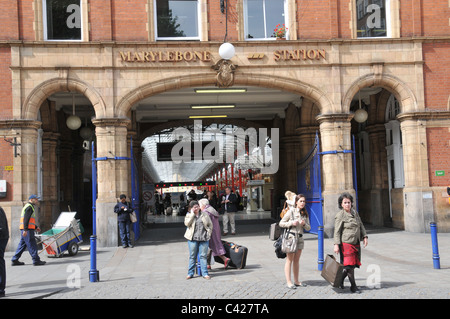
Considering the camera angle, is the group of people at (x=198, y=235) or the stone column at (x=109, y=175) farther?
the stone column at (x=109, y=175)

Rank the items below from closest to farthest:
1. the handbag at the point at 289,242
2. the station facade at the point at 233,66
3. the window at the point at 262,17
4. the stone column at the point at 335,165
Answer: the handbag at the point at 289,242 → the station facade at the point at 233,66 → the stone column at the point at 335,165 → the window at the point at 262,17

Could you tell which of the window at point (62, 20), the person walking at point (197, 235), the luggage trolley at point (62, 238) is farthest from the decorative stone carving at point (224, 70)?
the person walking at point (197, 235)

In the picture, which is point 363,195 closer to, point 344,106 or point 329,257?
point 344,106

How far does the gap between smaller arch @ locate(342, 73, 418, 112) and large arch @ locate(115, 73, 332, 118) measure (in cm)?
63

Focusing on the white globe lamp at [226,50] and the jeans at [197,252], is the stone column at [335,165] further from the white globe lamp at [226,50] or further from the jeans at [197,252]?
the jeans at [197,252]

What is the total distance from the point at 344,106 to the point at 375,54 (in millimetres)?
1846

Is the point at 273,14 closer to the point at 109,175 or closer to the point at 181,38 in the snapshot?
the point at 181,38

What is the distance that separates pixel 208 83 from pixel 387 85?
5.44 m

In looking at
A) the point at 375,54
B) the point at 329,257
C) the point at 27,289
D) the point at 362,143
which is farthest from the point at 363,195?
the point at 27,289

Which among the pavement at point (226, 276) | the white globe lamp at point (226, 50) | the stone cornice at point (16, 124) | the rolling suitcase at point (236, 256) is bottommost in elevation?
the pavement at point (226, 276)

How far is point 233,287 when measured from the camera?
8.57 metres

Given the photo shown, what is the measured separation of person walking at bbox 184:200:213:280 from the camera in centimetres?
960

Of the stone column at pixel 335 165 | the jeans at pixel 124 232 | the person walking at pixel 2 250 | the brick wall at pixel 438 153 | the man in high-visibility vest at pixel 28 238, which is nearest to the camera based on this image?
the person walking at pixel 2 250
